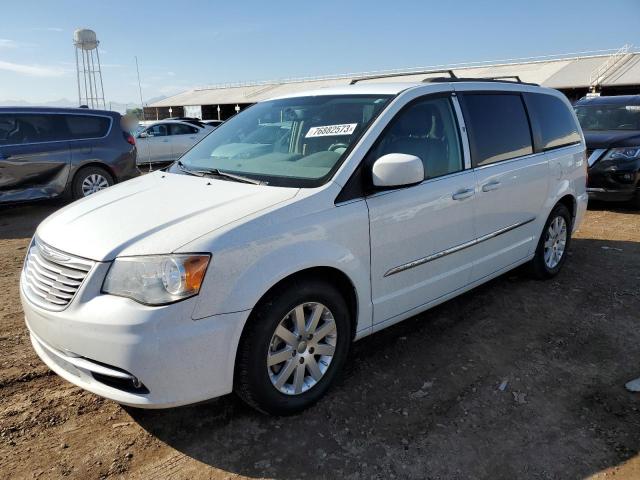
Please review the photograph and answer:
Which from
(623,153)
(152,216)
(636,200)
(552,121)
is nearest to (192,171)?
(152,216)

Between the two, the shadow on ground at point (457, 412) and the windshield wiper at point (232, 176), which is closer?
the shadow on ground at point (457, 412)

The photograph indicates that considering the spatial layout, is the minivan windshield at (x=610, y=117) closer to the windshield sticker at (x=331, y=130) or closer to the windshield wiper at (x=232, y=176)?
the windshield sticker at (x=331, y=130)

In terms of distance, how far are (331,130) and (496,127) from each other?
4.89 ft

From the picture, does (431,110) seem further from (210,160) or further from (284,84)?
(284,84)

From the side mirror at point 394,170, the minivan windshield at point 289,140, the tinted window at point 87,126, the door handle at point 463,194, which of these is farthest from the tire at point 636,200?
the tinted window at point 87,126

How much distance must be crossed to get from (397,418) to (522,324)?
5.50ft

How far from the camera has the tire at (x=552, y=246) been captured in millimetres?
4742

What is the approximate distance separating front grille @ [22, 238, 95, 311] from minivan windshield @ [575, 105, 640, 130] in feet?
28.8

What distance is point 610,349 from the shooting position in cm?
364

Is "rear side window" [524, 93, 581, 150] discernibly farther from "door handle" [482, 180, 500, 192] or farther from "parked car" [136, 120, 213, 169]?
"parked car" [136, 120, 213, 169]

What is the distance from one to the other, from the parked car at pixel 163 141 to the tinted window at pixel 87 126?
5.48 metres

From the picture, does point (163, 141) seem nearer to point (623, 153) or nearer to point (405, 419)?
point (623, 153)

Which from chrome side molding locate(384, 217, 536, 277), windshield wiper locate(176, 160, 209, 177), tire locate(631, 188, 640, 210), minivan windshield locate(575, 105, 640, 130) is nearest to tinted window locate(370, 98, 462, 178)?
chrome side molding locate(384, 217, 536, 277)

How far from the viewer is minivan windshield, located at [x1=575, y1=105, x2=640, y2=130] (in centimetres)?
852
